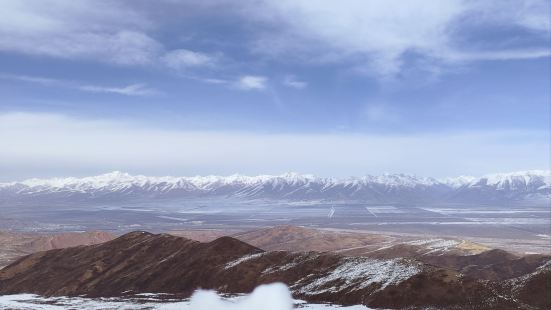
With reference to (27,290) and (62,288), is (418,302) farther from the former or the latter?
(27,290)

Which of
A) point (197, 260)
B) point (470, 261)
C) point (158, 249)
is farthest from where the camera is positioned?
point (470, 261)

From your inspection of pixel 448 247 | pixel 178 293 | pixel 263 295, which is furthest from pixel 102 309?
pixel 448 247

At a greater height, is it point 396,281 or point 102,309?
point 396,281

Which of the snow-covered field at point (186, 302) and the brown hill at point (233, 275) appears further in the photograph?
the brown hill at point (233, 275)

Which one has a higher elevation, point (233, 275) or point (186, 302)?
point (233, 275)

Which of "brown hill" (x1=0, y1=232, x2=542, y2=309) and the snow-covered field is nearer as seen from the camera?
the snow-covered field
